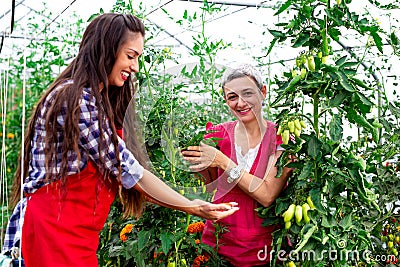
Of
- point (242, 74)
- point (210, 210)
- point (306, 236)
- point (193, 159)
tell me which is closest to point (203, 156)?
point (193, 159)

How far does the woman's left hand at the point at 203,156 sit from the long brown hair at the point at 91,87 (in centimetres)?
23

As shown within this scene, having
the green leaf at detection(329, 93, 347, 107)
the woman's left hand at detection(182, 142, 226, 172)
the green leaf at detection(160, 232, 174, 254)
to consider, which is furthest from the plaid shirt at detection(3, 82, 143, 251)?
the green leaf at detection(329, 93, 347, 107)

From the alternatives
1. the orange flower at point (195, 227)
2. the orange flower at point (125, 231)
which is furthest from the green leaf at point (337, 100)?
the orange flower at point (125, 231)

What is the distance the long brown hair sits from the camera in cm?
146

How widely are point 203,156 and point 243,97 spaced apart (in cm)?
22

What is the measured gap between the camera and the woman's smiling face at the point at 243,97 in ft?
5.89

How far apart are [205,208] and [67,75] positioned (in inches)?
21.9

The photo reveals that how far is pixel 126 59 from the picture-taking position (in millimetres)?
1615

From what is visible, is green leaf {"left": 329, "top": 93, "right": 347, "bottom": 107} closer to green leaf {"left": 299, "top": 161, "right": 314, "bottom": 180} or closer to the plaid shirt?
green leaf {"left": 299, "top": 161, "right": 314, "bottom": 180}

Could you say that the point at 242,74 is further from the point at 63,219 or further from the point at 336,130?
the point at 63,219

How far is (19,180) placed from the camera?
5.36ft

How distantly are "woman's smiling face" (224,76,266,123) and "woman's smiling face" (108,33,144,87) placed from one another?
1.06 feet

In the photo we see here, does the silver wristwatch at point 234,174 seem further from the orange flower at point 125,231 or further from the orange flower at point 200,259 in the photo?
the orange flower at point 125,231

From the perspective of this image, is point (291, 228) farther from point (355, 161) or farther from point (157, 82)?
point (157, 82)
